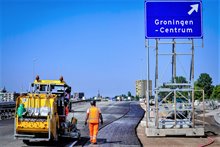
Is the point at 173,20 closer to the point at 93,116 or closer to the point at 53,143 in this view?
the point at 93,116

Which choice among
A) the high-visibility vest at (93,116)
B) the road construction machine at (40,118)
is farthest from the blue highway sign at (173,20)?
the road construction machine at (40,118)

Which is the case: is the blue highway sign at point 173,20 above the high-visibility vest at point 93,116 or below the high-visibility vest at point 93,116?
above

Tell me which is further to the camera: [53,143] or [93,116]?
[53,143]

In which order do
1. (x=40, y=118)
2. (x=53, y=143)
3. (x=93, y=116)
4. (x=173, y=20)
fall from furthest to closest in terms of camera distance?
1. (x=173, y=20)
2. (x=53, y=143)
3. (x=93, y=116)
4. (x=40, y=118)

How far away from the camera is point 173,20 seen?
21.4 metres

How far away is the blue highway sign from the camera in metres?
21.4

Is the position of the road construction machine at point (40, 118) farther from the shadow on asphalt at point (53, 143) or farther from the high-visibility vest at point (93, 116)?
the high-visibility vest at point (93, 116)

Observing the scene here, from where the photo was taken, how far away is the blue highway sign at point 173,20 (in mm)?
21375

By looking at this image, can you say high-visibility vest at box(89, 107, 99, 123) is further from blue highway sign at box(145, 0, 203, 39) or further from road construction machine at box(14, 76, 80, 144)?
blue highway sign at box(145, 0, 203, 39)

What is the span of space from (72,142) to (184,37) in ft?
27.4

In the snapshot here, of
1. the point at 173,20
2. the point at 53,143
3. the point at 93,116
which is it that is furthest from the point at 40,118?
the point at 173,20

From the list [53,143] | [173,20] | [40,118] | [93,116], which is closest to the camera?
[40,118]

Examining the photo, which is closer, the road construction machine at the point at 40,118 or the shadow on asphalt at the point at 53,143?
the road construction machine at the point at 40,118

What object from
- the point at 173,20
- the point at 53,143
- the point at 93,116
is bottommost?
the point at 53,143
